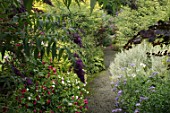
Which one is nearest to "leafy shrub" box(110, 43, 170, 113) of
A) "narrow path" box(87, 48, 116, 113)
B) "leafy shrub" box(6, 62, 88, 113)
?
"narrow path" box(87, 48, 116, 113)

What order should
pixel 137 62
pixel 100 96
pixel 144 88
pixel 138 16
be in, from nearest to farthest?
pixel 144 88, pixel 137 62, pixel 100 96, pixel 138 16

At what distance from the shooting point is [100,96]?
18.7ft

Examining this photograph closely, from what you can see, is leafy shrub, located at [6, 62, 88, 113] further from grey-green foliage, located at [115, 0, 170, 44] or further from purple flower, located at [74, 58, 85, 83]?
grey-green foliage, located at [115, 0, 170, 44]

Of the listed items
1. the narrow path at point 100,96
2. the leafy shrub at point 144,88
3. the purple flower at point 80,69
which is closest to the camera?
the purple flower at point 80,69

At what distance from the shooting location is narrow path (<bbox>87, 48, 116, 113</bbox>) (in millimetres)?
5100

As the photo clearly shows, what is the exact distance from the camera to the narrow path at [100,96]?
5100mm

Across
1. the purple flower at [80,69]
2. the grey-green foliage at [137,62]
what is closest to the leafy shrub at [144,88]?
the grey-green foliage at [137,62]

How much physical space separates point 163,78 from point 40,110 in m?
1.96

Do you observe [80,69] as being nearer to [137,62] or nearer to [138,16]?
[137,62]

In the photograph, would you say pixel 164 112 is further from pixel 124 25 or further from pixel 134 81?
pixel 124 25

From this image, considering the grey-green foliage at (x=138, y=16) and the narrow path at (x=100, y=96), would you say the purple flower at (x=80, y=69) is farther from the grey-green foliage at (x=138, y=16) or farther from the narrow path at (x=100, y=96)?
the grey-green foliage at (x=138, y=16)

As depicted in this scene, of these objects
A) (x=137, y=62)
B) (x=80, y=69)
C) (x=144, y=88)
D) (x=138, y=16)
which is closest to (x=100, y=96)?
(x=137, y=62)

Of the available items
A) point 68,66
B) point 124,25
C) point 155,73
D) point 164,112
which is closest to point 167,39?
point 164,112

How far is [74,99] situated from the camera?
14.6 feet
